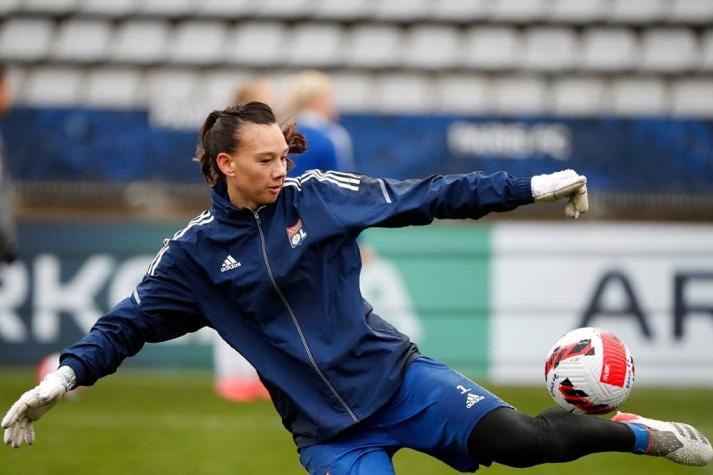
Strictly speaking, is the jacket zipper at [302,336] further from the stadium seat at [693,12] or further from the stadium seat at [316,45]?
the stadium seat at [693,12]

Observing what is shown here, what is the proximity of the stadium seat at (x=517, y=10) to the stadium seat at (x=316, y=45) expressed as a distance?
5.81 feet

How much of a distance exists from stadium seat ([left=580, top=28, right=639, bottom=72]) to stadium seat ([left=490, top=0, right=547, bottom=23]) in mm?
585

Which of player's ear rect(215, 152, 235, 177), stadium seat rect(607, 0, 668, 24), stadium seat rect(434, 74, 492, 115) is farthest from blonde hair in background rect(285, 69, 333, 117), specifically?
stadium seat rect(607, 0, 668, 24)

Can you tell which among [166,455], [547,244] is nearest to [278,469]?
[166,455]

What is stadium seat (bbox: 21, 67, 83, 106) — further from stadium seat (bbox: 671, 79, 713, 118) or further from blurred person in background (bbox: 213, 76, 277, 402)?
stadium seat (bbox: 671, 79, 713, 118)

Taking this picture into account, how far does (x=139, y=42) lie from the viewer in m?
14.2

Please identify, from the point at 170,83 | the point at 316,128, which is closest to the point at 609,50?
the point at 170,83

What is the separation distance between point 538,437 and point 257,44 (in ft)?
33.6

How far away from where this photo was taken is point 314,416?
15.1ft

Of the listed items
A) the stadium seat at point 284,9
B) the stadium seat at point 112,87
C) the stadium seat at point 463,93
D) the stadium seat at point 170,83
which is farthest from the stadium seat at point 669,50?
the stadium seat at point 112,87

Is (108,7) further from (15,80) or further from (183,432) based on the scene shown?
(183,432)

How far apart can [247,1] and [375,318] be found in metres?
10.2

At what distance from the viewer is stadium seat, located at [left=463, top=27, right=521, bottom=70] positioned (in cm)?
1386

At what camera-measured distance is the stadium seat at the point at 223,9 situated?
1430cm
